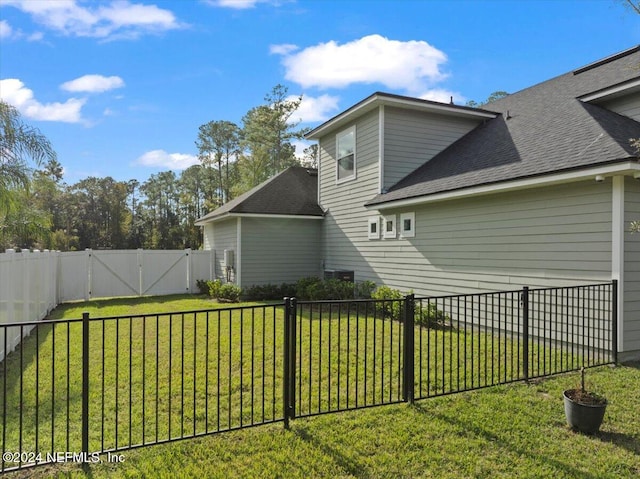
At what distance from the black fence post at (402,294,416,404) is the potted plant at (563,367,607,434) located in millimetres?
1374

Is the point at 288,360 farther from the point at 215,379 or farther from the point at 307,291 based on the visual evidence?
the point at 307,291

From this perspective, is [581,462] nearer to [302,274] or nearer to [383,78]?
[302,274]

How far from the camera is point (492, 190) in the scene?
7016 mm

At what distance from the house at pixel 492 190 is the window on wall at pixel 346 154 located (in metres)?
0.03

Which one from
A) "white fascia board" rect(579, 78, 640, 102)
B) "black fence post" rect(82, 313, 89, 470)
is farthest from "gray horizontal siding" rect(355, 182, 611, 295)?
"black fence post" rect(82, 313, 89, 470)

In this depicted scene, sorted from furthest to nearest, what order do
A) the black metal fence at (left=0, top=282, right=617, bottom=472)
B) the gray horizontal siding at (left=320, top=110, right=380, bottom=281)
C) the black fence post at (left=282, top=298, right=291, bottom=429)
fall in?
the gray horizontal siding at (left=320, top=110, right=380, bottom=281)
the black fence post at (left=282, top=298, right=291, bottom=429)
the black metal fence at (left=0, top=282, right=617, bottom=472)

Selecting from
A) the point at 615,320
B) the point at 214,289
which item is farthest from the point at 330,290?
the point at 615,320

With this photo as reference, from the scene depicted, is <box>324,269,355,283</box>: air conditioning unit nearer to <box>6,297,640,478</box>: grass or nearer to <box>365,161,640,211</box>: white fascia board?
<box>365,161,640,211</box>: white fascia board

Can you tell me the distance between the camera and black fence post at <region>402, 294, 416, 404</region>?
403cm

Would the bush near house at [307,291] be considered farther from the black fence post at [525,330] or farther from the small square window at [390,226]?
the black fence post at [525,330]

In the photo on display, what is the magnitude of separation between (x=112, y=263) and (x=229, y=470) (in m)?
12.9

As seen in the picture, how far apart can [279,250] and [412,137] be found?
218 inches

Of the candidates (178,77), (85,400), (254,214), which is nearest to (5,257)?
(85,400)

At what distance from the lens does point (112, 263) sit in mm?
13961
